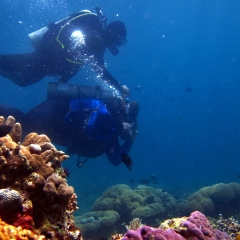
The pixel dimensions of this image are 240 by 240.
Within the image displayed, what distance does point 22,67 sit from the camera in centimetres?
802

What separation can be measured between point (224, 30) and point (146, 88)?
65143mm

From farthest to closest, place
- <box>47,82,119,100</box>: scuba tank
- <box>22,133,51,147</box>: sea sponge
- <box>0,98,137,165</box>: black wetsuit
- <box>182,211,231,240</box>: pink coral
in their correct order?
<box>47,82,119,100</box>: scuba tank < <box>0,98,137,165</box>: black wetsuit < <box>22,133,51,147</box>: sea sponge < <box>182,211,231,240</box>: pink coral

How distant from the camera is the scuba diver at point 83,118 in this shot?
7074 mm

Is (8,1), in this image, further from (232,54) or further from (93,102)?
(232,54)

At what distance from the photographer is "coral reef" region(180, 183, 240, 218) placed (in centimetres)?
988

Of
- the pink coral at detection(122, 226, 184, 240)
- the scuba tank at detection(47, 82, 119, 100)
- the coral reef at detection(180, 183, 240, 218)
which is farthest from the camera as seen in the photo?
the coral reef at detection(180, 183, 240, 218)

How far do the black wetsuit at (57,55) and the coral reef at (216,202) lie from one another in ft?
22.3

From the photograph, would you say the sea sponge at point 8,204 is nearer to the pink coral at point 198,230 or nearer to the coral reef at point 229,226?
the pink coral at point 198,230

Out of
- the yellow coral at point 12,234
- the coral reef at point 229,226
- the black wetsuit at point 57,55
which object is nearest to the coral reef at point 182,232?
the yellow coral at point 12,234

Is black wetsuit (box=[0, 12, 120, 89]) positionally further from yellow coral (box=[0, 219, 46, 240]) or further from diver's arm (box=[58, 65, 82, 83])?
yellow coral (box=[0, 219, 46, 240])

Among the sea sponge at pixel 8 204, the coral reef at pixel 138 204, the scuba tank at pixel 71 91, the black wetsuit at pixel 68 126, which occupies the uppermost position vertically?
the scuba tank at pixel 71 91

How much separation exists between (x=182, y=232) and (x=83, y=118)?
4.71m

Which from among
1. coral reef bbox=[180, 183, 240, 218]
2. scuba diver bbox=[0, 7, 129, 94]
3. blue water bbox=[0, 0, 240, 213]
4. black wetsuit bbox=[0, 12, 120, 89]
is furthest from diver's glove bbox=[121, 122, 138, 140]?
blue water bbox=[0, 0, 240, 213]

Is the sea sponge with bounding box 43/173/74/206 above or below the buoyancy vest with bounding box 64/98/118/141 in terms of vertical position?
below
